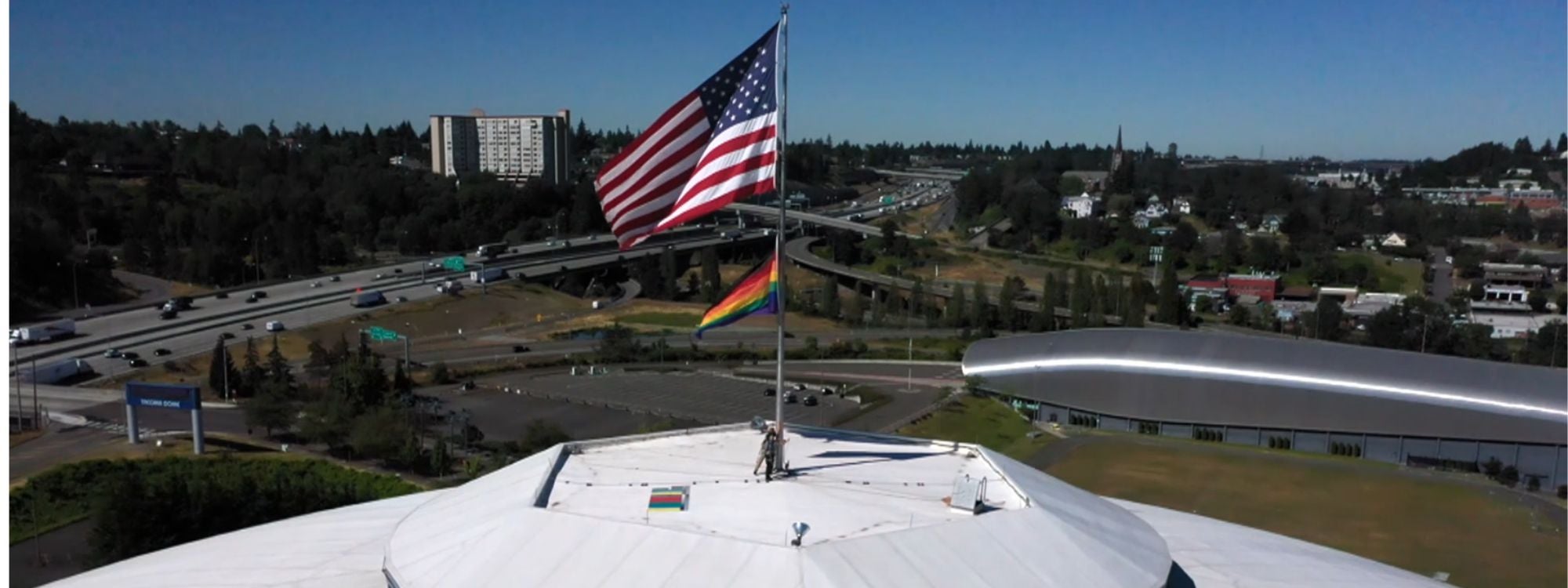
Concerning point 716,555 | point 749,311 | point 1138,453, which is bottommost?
point 1138,453

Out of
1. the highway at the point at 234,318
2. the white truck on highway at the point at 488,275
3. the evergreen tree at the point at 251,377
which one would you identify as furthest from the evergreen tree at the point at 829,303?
the evergreen tree at the point at 251,377

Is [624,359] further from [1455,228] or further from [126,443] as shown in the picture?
[1455,228]

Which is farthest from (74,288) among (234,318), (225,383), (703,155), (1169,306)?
(1169,306)

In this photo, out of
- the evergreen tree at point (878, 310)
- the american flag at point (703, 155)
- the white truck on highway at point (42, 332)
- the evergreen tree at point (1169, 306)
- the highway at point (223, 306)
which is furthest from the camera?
the evergreen tree at point (878, 310)

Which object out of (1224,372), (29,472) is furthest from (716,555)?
(1224,372)

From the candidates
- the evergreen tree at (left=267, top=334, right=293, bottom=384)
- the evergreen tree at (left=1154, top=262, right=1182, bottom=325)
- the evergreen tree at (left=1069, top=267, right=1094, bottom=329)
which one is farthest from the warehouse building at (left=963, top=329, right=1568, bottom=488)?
the evergreen tree at (left=267, top=334, right=293, bottom=384)

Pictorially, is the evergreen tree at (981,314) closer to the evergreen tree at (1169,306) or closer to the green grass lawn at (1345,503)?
the evergreen tree at (1169,306)

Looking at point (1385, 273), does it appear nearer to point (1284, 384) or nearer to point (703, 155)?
point (1284, 384)
